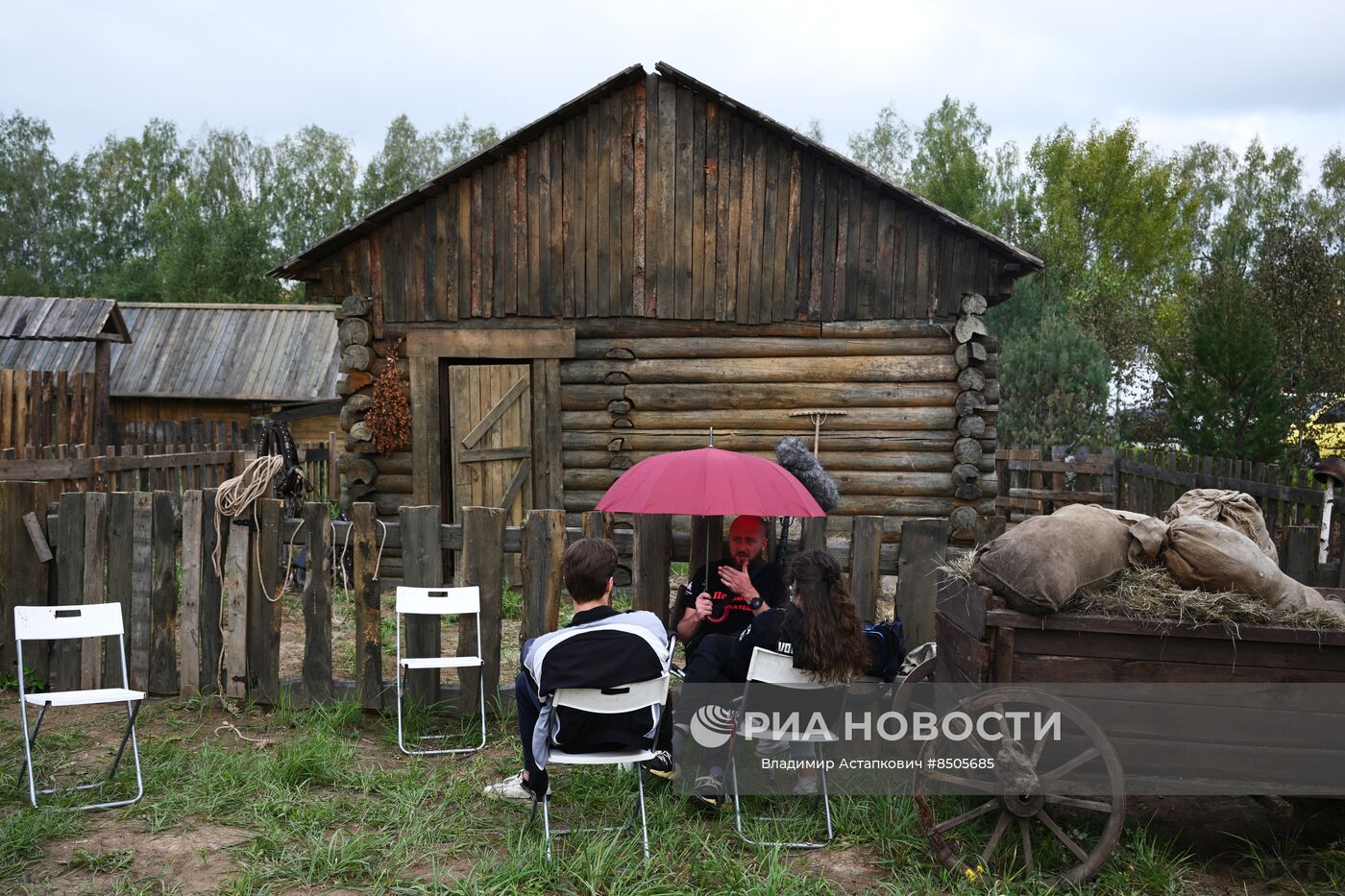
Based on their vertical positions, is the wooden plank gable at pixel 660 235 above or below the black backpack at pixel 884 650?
above

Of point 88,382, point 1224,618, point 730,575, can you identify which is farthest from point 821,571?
point 88,382

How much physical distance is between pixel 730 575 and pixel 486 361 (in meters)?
6.55

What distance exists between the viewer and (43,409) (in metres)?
14.4

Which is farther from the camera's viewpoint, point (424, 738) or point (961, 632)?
point (424, 738)

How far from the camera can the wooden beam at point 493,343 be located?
10.4m

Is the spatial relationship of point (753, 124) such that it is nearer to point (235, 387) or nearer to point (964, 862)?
point (964, 862)

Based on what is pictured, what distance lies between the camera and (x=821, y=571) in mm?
4266

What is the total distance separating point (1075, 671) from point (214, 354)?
80.0 ft

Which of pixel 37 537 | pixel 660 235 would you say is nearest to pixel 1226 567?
pixel 37 537

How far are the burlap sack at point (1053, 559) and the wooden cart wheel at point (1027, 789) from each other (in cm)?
38

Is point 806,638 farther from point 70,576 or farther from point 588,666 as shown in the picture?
point 70,576

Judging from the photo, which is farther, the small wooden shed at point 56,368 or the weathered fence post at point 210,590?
the small wooden shed at point 56,368

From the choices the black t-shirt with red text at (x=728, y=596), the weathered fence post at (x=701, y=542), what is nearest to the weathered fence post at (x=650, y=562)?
the weathered fence post at (x=701, y=542)

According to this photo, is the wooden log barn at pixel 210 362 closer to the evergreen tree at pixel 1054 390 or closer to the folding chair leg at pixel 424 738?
the evergreen tree at pixel 1054 390
